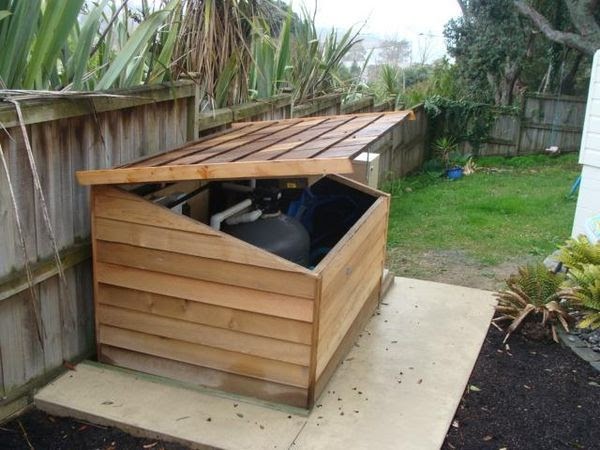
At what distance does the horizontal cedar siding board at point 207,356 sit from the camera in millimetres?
3002

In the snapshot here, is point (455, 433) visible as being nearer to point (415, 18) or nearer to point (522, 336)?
point (522, 336)

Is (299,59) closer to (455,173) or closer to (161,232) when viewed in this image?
(161,232)

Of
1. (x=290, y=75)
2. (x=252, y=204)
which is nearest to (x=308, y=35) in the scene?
(x=290, y=75)

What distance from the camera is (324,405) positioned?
312 centimetres

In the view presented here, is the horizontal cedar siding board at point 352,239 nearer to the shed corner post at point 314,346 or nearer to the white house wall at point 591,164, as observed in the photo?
the shed corner post at point 314,346

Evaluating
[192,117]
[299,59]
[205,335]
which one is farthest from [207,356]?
[299,59]

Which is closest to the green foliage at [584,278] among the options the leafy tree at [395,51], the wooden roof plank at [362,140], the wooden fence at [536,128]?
the wooden roof plank at [362,140]

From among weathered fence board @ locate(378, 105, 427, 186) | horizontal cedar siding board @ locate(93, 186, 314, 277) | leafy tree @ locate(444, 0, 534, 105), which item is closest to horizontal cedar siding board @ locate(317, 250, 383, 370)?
horizontal cedar siding board @ locate(93, 186, 314, 277)

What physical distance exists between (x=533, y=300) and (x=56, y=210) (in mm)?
2882

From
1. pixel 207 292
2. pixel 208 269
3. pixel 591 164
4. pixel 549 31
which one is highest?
pixel 549 31

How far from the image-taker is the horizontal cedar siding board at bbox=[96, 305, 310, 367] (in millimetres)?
2959

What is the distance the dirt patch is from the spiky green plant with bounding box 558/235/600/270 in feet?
3.05

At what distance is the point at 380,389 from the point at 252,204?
1216 mm

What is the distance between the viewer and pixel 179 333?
10.3ft
